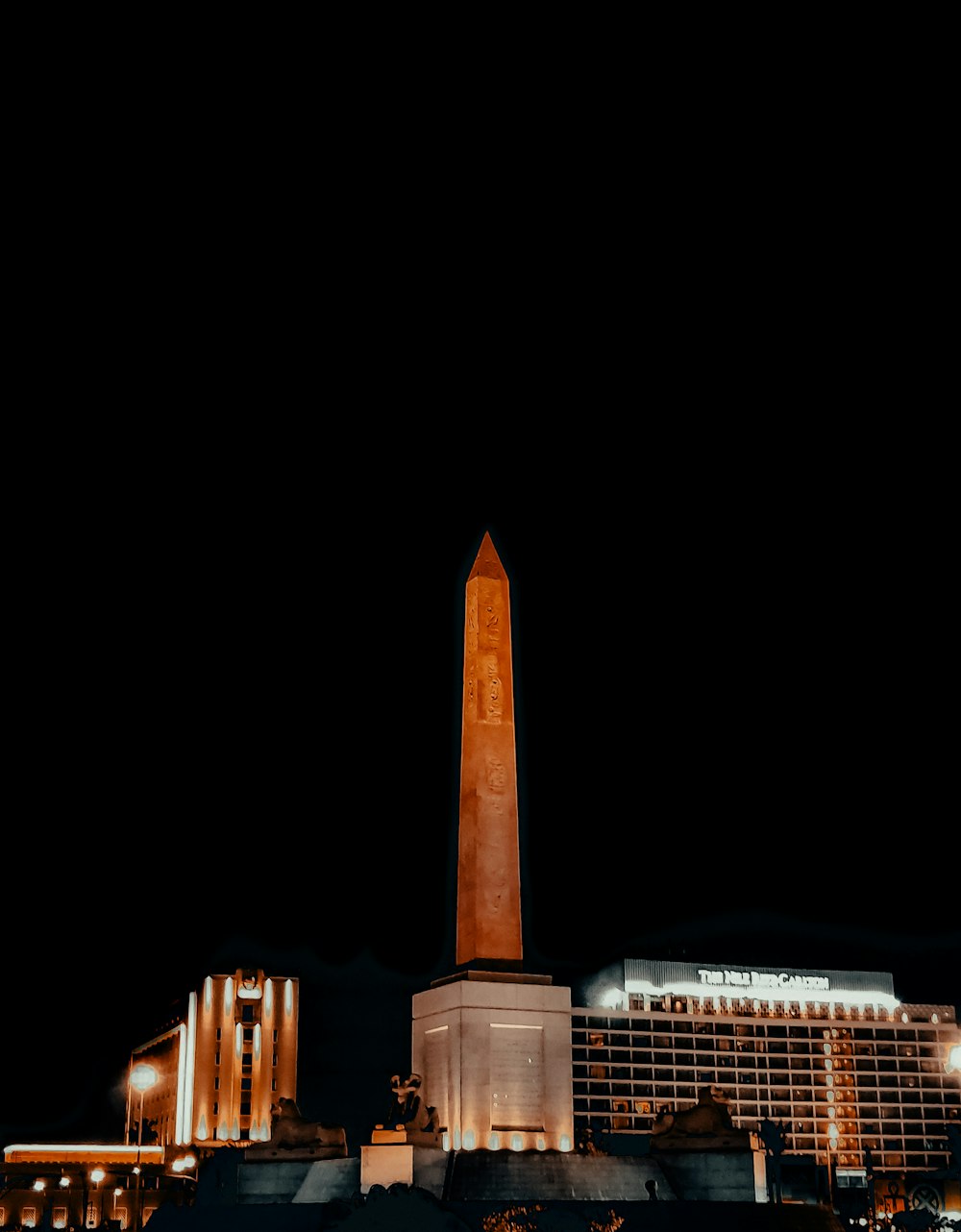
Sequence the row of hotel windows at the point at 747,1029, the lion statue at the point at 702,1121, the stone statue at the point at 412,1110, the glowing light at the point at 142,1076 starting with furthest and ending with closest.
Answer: the row of hotel windows at the point at 747,1029 → the lion statue at the point at 702,1121 → the glowing light at the point at 142,1076 → the stone statue at the point at 412,1110

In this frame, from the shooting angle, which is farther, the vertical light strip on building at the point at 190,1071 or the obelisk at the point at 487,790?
the vertical light strip on building at the point at 190,1071

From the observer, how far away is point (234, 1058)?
106 metres

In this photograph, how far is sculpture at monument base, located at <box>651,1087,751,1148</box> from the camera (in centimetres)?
4622

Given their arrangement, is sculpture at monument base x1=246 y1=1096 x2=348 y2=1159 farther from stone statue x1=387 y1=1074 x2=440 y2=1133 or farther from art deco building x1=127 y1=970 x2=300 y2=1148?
art deco building x1=127 y1=970 x2=300 y2=1148

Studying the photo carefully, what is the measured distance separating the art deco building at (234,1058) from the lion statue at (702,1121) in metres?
63.1

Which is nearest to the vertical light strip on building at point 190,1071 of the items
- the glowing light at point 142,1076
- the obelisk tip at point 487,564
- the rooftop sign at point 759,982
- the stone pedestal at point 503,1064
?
the rooftop sign at point 759,982

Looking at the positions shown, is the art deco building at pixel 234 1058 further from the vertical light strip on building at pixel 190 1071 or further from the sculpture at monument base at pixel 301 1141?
the sculpture at monument base at pixel 301 1141

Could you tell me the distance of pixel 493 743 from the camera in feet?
155

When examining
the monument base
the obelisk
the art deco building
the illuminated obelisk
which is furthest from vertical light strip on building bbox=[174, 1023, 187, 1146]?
the monument base

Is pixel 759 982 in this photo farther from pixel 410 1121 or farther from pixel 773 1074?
pixel 410 1121

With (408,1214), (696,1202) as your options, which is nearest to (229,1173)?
(696,1202)

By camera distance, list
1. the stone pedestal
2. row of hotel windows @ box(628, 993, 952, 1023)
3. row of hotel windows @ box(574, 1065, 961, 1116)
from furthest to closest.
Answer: row of hotel windows @ box(628, 993, 952, 1023) < row of hotel windows @ box(574, 1065, 961, 1116) < the stone pedestal

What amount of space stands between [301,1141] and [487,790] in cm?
1296

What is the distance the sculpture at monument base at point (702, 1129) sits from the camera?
46.2 metres
